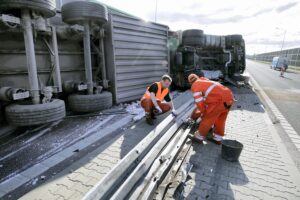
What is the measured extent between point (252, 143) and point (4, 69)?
18.0ft

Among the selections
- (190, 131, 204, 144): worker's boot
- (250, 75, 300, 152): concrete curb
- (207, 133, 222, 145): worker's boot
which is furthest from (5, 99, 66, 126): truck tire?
(250, 75, 300, 152): concrete curb

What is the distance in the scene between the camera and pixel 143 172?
2.55 metres

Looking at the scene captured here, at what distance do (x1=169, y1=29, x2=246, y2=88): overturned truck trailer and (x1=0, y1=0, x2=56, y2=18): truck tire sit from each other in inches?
241

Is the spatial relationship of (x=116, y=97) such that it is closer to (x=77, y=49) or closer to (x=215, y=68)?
(x=77, y=49)

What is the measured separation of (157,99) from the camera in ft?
16.1

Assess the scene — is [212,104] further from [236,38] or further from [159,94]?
[236,38]

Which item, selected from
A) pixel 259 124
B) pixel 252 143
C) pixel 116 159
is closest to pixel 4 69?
pixel 116 159

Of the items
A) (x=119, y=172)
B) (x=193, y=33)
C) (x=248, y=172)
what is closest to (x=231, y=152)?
(x=248, y=172)

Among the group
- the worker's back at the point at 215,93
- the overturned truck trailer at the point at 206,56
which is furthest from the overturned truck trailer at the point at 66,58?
the worker's back at the point at 215,93

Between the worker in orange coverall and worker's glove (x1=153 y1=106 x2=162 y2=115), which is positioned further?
worker's glove (x1=153 y1=106 x2=162 y2=115)

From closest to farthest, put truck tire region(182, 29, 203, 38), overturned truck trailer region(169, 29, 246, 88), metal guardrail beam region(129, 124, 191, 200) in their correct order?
metal guardrail beam region(129, 124, 191, 200), overturned truck trailer region(169, 29, 246, 88), truck tire region(182, 29, 203, 38)

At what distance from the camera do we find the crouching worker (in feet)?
15.2

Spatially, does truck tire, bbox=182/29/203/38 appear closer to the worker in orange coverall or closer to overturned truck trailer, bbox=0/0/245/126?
overturned truck trailer, bbox=0/0/245/126

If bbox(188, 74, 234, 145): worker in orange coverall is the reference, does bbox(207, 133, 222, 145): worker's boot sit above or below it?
below
